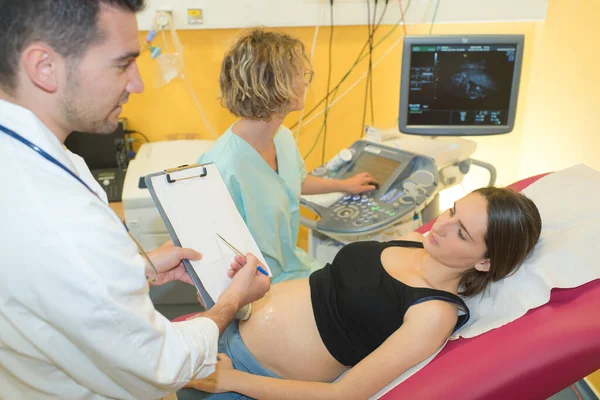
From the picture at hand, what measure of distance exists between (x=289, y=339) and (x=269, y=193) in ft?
1.58

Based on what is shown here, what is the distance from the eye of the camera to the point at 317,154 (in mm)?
2850

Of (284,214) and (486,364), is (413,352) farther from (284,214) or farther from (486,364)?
(284,214)

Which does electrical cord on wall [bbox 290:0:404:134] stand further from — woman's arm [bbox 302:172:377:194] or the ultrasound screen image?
woman's arm [bbox 302:172:377:194]

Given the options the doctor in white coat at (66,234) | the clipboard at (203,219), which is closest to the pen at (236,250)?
the clipboard at (203,219)

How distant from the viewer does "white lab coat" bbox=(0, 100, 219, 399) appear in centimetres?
77

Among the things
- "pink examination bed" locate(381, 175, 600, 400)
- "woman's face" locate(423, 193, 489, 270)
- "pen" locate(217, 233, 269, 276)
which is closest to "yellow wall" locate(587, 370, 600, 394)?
"pink examination bed" locate(381, 175, 600, 400)

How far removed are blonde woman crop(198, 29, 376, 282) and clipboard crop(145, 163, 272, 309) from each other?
20 cm

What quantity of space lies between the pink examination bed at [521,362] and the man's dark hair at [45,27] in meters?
0.99

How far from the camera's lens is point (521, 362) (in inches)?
44.2

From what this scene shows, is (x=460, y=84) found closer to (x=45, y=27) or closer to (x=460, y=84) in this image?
(x=460, y=84)

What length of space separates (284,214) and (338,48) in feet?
4.07

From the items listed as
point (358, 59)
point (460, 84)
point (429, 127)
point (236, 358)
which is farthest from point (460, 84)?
point (236, 358)

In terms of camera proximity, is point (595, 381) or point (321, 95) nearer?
point (595, 381)

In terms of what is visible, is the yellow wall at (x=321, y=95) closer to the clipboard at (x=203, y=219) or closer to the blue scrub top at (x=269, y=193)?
the blue scrub top at (x=269, y=193)
